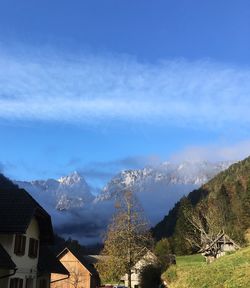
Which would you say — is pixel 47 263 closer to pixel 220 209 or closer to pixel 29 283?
pixel 29 283

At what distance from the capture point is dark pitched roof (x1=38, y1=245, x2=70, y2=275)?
38272 mm

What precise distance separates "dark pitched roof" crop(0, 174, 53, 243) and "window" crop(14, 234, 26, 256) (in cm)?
134

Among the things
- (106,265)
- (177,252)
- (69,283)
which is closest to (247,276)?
(106,265)

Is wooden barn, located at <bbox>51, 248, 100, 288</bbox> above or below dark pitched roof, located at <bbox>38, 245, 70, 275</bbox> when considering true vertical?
above

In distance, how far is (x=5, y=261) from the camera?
2848cm

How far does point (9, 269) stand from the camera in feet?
94.2

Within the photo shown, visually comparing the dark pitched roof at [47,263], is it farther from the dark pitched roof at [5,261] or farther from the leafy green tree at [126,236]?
the leafy green tree at [126,236]

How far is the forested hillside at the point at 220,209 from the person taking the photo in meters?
107

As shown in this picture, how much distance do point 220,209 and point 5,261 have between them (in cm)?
10205

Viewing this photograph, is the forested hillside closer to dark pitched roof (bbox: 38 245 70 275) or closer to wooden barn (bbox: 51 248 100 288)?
wooden barn (bbox: 51 248 100 288)

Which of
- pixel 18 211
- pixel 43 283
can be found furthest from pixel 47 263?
pixel 18 211

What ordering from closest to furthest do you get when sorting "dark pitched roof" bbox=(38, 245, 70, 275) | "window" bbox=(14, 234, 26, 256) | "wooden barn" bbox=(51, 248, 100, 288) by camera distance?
"window" bbox=(14, 234, 26, 256) < "dark pitched roof" bbox=(38, 245, 70, 275) < "wooden barn" bbox=(51, 248, 100, 288)

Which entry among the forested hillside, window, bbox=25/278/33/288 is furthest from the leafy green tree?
the forested hillside

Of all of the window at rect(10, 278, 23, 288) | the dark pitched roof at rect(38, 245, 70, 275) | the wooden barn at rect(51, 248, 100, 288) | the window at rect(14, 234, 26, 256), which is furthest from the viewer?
the wooden barn at rect(51, 248, 100, 288)
